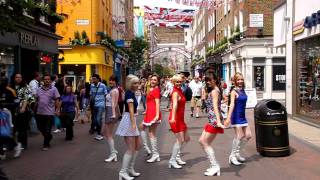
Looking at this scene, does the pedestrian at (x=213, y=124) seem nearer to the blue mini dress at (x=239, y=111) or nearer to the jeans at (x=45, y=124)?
the blue mini dress at (x=239, y=111)

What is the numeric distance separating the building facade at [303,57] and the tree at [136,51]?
34.1 metres

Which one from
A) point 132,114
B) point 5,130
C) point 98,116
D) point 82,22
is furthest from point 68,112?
point 82,22

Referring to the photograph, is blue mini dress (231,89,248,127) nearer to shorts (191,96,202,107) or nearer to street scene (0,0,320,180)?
street scene (0,0,320,180)

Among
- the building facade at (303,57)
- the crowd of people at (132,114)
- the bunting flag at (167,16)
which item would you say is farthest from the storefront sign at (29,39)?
the bunting flag at (167,16)

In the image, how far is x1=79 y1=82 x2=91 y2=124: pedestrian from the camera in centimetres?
1814

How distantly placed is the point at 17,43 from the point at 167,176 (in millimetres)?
11271

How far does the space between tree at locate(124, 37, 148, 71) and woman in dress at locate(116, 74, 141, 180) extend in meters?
43.8

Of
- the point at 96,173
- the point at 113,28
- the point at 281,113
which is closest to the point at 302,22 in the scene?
the point at 281,113

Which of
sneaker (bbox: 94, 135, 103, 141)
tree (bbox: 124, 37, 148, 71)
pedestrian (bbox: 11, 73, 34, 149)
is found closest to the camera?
pedestrian (bbox: 11, 73, 34, 149)

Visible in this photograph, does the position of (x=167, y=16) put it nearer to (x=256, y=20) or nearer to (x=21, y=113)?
(x=256, y=20)

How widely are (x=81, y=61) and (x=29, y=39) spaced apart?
15.0 meters

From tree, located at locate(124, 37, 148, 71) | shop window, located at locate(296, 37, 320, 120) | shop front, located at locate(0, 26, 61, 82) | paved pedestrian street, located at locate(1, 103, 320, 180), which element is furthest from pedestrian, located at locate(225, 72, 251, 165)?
tree, located at locate(124, 37, 148, 71)

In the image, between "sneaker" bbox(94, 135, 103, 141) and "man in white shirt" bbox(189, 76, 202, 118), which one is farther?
"man in white shirt" bbox(189, 76, 202, 118)

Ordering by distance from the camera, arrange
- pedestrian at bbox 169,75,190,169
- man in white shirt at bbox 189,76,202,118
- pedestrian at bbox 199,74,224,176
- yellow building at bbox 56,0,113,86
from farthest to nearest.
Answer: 1. yellow building at bbox 56,0,113,86
2. man in white shirt at bbox 189,76,202,118
3. pedestrian at bbox 169,75,190,169
4. pedestrian at bbox 199,74,224,176
